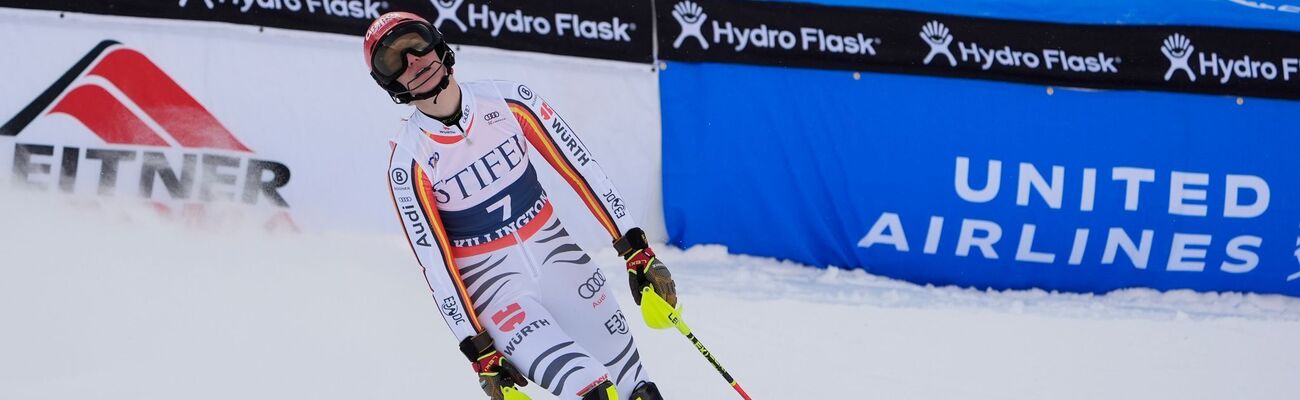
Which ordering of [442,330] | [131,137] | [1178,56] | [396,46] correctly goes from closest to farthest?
[396,46] < [442,330] < [1178,56] < [131,137]

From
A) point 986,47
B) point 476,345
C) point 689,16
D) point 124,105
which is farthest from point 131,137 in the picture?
point 986,47

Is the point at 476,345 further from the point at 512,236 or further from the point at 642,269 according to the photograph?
the point at 642,269

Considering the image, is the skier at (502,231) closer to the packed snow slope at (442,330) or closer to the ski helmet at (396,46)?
the ski helmet at (396,46)

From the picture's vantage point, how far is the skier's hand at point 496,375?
146 inches

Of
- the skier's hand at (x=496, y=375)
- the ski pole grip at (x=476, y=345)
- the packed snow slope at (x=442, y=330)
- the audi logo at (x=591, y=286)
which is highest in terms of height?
the audi logo at (x=591, y=286)

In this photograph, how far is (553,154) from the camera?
162 inches

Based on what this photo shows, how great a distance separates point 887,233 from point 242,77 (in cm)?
376

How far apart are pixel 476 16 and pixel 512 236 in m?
3.15

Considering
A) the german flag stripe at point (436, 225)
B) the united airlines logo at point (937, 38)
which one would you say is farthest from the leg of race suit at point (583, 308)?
the united airlines logo at point (937, 38)

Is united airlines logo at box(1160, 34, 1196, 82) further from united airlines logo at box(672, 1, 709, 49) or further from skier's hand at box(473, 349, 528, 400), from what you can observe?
skier's hand at box(473, 349, 528, 400)

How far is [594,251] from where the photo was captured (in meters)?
7.14

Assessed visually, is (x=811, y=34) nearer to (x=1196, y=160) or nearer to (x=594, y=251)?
(x=594, y=251)

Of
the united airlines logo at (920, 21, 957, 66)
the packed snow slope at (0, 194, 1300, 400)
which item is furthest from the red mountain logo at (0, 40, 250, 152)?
the united airlines logo at (920, 21, 957, 66)

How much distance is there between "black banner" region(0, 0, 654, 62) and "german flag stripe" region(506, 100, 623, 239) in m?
2.90
